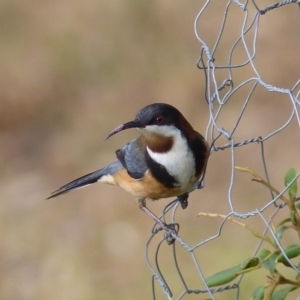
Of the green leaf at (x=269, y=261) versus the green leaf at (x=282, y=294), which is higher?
the green leaf at (x=269, y=261)

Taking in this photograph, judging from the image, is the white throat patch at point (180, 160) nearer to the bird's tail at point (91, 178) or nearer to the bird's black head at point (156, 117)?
the bird's black head at point (156, 117)

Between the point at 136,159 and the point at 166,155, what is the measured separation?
0.47 feet

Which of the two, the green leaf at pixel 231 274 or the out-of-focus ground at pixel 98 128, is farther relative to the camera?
the out-of-focus ground at pixel 98 128


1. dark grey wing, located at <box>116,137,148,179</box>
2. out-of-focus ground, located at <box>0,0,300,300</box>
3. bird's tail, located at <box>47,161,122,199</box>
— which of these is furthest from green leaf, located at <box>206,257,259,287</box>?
out-of-focus ground, located at <box>0,0,300,300</box>

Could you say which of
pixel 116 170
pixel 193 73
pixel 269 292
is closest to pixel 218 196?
pixel 193 73

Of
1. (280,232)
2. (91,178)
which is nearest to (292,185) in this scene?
(280,232)

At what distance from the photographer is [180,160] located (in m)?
1.64

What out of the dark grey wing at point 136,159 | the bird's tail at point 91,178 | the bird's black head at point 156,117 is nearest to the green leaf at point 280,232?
the bird's black head at point 156,117

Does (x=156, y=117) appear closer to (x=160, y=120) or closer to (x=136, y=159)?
(x=160, y=120)

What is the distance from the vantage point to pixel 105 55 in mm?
4531

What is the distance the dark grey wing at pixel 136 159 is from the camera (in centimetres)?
175

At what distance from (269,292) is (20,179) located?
3.04 m

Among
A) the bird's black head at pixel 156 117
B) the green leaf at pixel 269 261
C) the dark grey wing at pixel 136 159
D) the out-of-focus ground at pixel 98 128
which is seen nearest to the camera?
the green leaf at pixel 269 261

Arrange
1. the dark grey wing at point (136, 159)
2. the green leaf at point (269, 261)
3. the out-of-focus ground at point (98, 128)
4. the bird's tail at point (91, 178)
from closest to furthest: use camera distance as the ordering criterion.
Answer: the green leaf at point (269, 261) < the dark grey wing at point (136, 159) < the bird's tail at point (91, 178) < the out-of-focus ground at point (98, 128)
